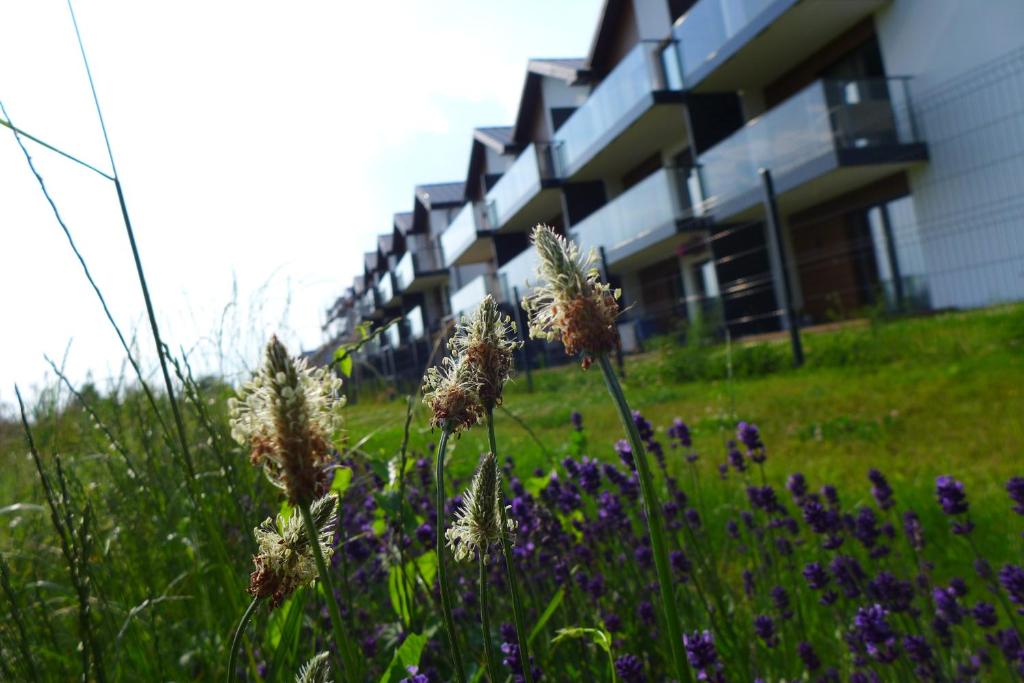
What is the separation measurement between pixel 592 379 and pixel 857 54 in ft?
28.0

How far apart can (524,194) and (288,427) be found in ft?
77.4

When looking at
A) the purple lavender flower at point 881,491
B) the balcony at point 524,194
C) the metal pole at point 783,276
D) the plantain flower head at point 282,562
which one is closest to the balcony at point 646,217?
the balcony at point 524,194

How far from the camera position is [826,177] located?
39.4ft

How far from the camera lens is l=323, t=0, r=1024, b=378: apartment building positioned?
9.63 metres

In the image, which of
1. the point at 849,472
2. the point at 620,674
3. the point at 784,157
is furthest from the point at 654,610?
→ the point at 784,157

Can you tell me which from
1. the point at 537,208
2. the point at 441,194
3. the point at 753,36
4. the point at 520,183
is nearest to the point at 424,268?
the point at 441,194

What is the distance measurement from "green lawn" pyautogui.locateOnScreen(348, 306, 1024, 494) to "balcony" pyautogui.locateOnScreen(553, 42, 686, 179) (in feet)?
29.0

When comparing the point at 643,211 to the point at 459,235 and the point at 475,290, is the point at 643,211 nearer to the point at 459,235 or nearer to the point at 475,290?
the point at 475,290

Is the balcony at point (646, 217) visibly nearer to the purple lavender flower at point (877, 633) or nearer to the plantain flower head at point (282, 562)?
the purple lavender flower at point (877, 633)

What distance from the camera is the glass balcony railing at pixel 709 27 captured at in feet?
42.3

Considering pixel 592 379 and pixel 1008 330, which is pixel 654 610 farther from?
pixel 592 379

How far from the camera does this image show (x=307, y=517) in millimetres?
497

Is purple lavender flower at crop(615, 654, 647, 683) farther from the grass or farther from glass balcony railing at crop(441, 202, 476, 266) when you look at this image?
glass balcony railing at crop(441, 202, 476, 266)

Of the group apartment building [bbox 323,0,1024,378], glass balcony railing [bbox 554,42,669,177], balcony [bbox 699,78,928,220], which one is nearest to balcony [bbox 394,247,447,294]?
apartment building [bbox 323,0,1024,378]
